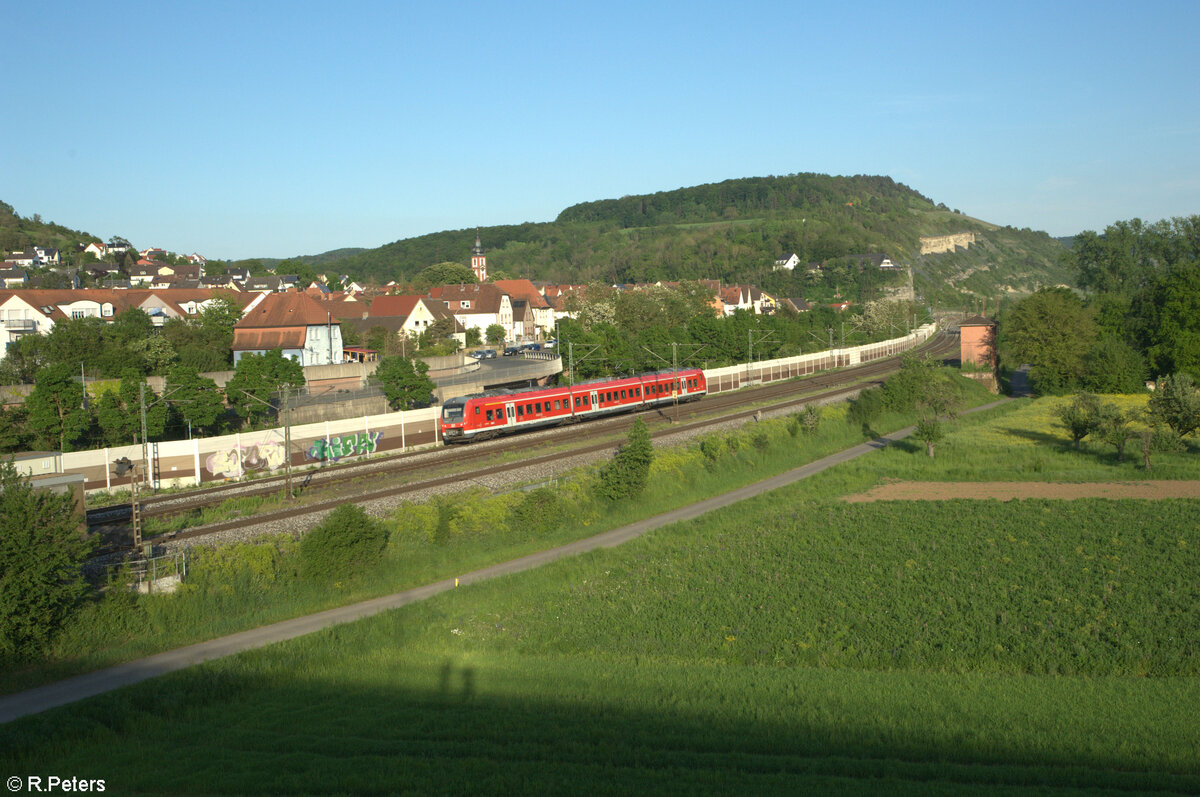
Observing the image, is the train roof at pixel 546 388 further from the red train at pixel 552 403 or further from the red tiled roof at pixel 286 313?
the red tiled roof at pixel 286 313

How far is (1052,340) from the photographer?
6216 cm

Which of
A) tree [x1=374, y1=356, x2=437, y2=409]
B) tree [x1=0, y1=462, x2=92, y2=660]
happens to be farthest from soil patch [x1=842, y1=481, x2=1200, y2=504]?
tree [x1=0, y1=462, x2=92, y2=660]

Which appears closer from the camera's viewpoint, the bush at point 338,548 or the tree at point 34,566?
the tree at point 34,566

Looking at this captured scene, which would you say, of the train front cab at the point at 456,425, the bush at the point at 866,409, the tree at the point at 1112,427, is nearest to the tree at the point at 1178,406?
the tree at the point at 1112,427

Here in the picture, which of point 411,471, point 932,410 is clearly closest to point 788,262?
point 932,410

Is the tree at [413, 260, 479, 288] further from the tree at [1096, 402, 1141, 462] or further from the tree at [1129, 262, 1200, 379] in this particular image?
the tree at [1096, 402, 1141, 462]

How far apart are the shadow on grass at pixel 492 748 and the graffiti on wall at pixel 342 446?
845 inches

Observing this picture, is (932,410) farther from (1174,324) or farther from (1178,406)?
(1174,324)

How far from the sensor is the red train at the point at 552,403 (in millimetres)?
40438

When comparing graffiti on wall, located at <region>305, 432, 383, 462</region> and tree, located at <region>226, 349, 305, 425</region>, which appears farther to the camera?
tree, located at <region>226, 349, 305, 425</region>

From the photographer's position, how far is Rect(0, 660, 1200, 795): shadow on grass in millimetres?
11484

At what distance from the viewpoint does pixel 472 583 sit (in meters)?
22.8

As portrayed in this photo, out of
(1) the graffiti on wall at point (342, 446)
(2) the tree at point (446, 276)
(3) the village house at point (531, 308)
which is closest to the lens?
(1) the graffiti on wall at point (342, 446)

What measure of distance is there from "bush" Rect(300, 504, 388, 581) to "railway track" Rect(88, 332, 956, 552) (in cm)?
449
